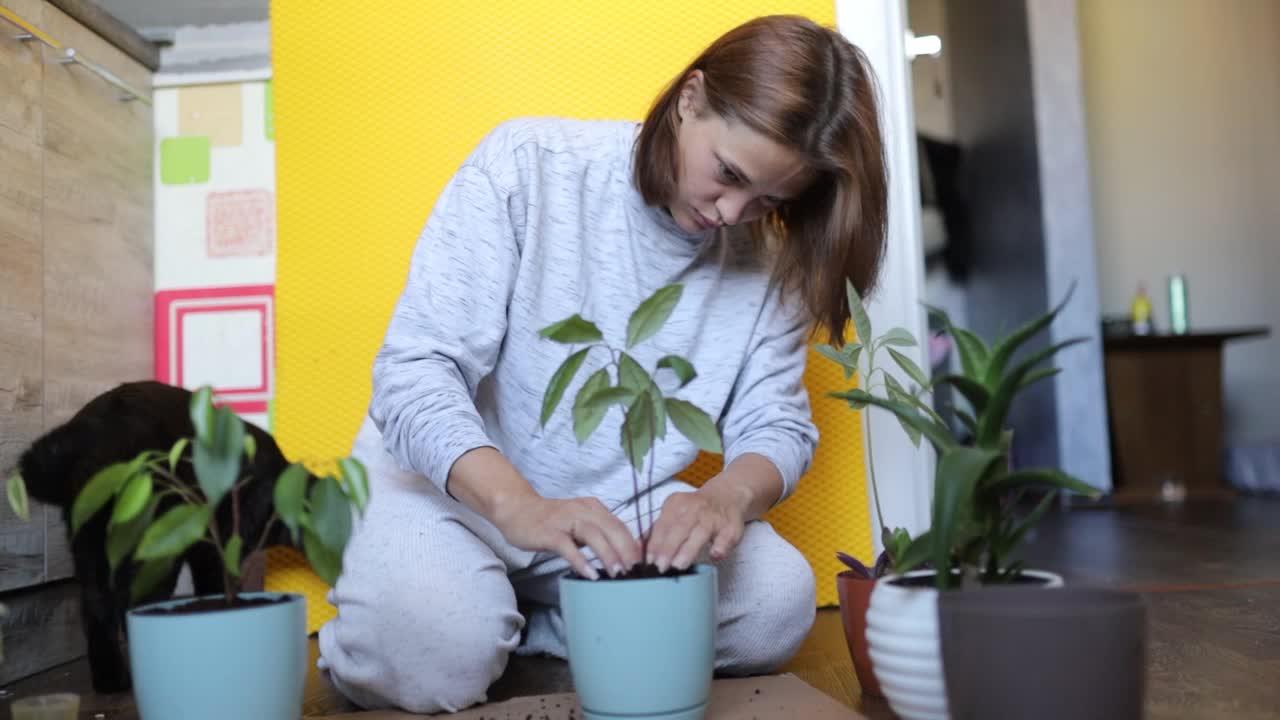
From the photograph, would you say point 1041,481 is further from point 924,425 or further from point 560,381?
point 560,381

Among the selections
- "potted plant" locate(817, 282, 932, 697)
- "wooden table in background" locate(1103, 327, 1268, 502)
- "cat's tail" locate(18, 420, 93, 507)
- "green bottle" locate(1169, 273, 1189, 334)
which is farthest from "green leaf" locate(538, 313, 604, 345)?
"green bottle" locate(1169, 273, 1189, 334)

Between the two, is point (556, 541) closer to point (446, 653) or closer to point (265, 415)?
point (446, 653)

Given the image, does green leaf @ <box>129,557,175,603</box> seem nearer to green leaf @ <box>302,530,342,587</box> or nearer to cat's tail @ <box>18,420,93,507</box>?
green leaf @ <box>302,530,342,587</box>

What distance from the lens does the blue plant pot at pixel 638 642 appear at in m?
0.86

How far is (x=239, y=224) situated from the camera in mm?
2033

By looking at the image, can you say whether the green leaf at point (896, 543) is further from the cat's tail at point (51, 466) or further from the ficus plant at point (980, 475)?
the cat's tail at point (51, 466)

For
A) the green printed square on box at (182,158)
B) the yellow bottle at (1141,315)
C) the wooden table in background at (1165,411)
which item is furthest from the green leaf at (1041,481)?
the yellow bottle at (1141,315)

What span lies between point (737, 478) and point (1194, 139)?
17.0ft

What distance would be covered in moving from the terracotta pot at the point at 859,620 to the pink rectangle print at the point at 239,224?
1389 millimetres

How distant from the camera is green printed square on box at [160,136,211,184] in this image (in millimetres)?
2033

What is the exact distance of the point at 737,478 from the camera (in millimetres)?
1229

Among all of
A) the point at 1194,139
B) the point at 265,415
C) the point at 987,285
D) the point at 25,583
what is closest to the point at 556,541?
the point at 25,583

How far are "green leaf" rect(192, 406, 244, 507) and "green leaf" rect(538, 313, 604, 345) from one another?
238mm

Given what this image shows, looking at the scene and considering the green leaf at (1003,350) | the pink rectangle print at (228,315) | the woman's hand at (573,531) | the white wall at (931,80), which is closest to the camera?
the green leaf at (1003,350)
